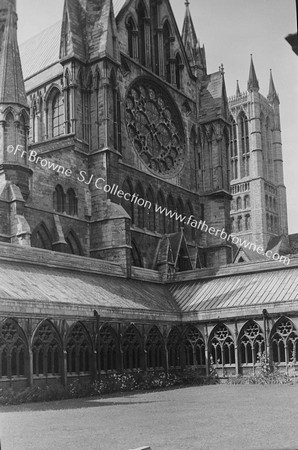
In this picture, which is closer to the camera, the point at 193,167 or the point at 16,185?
the point at 16,185

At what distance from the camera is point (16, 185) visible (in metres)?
36.6

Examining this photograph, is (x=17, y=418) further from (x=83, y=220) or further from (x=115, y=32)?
(x=115, y=32)

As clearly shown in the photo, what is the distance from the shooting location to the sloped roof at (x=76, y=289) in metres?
28.6

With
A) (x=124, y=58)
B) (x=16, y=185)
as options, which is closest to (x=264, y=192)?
(x=124, y=58)

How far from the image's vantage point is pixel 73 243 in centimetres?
4212

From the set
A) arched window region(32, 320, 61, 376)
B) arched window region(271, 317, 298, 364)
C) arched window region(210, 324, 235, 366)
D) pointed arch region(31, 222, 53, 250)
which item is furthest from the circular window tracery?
arched window region(32, 320, 61, 376)

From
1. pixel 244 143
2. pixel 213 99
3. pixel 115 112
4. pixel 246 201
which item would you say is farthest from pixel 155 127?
pixel 244 143

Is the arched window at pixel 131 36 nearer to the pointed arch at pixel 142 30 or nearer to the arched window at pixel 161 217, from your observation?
the pointed arch at pixel 142 30

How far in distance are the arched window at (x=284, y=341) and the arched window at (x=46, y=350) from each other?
35.8 feet

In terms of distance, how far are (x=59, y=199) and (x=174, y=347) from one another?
11.7 m

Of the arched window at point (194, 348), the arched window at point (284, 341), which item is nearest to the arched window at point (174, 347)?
the arched window at point (194, 348)

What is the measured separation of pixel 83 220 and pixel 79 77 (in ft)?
30.1

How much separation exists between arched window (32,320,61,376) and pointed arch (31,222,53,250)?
472 inches

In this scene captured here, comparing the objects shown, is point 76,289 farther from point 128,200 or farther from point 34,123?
point 34,123
